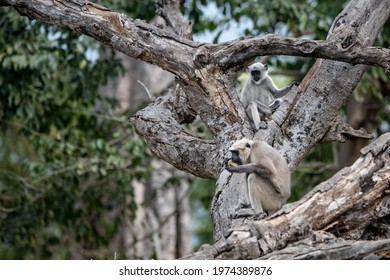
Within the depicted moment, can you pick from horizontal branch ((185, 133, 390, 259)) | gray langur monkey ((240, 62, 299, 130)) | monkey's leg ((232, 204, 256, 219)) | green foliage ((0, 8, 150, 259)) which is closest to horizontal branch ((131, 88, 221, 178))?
monkey's leg ((232, 204, 256, 219))

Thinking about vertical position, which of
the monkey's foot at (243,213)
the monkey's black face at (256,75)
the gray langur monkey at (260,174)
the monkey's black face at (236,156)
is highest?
the monkey's black face at (256,75)

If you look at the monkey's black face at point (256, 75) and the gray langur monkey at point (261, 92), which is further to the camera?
the monkey's black face at point (256, 75)

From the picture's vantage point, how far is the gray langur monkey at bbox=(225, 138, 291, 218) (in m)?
6.97

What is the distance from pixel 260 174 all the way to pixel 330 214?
Result: 33.5 inches

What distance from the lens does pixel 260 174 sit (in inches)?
277

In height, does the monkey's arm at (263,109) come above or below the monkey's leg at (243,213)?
above

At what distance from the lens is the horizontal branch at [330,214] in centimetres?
586

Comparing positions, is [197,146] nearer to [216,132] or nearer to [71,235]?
[216,132]

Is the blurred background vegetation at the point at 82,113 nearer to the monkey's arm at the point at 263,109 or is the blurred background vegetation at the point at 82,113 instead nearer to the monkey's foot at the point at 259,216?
the monkey's arm at the point at 263,109

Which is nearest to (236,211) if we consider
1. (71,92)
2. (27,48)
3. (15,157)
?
(27,48)

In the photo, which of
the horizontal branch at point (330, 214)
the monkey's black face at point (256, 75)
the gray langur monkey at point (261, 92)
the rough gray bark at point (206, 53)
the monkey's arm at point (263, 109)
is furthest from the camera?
the monkey's black face at point (256, 75)

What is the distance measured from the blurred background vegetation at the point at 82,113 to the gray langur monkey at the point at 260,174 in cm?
500

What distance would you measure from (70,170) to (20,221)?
112 cm

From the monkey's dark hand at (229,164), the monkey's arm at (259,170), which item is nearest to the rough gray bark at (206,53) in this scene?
the monkey's dark hand at (229,164)
